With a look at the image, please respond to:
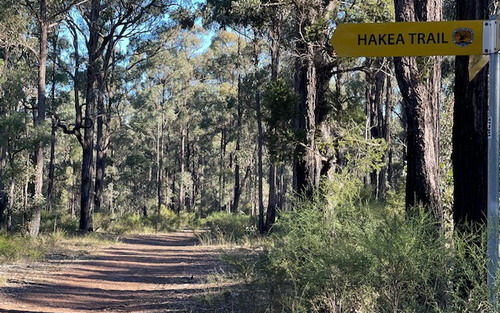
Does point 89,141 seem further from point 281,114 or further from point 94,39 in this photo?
point 281,114

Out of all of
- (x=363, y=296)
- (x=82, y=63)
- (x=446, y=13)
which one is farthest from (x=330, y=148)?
(x=82, y=63)

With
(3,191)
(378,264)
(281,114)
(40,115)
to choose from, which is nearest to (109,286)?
(281,114)

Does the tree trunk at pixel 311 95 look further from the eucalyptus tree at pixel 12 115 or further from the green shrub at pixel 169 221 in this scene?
the green shrub at pixel 169 221

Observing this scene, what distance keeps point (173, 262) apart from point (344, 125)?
20.5 ft

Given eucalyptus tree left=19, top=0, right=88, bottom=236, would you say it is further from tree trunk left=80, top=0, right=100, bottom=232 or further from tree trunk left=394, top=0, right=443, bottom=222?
tree trunk left=394, top=0, right=443, bottom=222

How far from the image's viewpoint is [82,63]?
33656 millimetres

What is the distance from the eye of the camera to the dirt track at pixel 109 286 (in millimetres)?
9078

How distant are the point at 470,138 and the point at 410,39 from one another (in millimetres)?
1810

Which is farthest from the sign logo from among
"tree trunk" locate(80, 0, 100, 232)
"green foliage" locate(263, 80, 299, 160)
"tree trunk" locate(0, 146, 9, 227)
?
"tree trunk" locate(80, 0, 100, 232)

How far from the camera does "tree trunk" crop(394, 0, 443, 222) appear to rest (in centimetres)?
701

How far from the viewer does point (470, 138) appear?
5.65 metres

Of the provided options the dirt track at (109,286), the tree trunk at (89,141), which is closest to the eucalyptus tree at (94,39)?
the tree trunk at (89,141)

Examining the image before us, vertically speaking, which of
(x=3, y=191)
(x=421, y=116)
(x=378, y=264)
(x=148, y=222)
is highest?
(x=421, y=116)

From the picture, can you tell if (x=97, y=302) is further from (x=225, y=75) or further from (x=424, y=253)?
(x=225, y=75)
